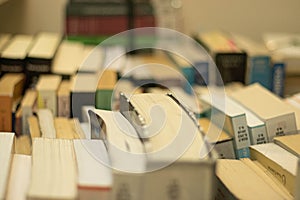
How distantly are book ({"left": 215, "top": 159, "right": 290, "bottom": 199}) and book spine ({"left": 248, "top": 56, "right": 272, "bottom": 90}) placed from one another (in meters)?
0.48

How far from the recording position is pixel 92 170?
709 mm

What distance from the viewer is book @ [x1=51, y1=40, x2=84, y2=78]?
1.21 meters

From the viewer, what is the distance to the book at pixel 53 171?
65 cm

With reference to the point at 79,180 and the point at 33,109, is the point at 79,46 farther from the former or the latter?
the point at 79,180

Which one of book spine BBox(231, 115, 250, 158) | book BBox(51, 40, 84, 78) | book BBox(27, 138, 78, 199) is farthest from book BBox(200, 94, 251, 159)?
book BBox(51, 40, 84, 78)

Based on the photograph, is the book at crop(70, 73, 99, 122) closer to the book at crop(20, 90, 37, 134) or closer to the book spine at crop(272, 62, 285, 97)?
the book at crop(20, 90, 37, 134)

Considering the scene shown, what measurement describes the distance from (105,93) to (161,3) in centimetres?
70

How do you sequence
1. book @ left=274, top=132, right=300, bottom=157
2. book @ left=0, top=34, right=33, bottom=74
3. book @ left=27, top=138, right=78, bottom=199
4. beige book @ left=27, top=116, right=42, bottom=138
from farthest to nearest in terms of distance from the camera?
book @ left=0, top=34, right=33, bottom=74, beige book @ left=27, top=116, right=42, bottom=138, book @ left=274, top=132, right=300, bottom=157, book @ left=27, top=138, right=78, bottom=199

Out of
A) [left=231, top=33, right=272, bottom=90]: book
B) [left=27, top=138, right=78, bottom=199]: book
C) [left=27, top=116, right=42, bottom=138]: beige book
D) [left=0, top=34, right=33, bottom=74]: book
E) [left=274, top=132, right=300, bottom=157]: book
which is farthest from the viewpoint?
[left=231, top=33, right=272, bottom=90]: book

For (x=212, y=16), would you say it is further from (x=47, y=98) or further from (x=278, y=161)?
(x=278, y=161)

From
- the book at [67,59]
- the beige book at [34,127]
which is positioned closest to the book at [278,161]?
the beige book at [34,127]

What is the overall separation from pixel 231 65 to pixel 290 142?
466 millimetres

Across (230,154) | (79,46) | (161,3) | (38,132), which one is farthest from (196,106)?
(161,3)

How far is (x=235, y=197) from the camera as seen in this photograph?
0.74m
